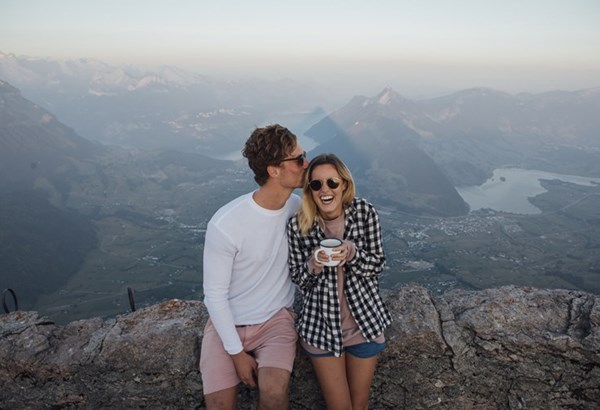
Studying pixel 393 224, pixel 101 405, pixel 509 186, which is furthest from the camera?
pixel 509 186

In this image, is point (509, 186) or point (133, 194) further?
point (509, 186)

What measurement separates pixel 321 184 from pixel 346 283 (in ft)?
3.31

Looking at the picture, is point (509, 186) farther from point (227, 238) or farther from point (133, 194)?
point (227, 238)

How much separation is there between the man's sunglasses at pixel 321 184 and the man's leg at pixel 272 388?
176 cm

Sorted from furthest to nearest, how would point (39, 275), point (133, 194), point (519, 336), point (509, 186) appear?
point (509, 186) → point (133, 194) → point (39, 275) → point (519, 336)

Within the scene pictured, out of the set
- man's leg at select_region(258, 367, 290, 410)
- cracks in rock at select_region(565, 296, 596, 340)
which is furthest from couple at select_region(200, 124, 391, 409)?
cracks in rock at select_region(565, 296, 596, 340)

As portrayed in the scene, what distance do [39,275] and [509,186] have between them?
194m

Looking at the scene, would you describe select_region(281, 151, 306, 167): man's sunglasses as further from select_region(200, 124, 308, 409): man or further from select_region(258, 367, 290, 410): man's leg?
select_region(258, 367, 290, 410): man's leg

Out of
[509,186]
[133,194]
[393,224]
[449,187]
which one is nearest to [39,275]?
[133,194]

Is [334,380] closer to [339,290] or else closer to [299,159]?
[339,290]

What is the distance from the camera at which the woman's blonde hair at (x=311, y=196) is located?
12.6 feet

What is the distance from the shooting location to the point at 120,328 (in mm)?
4695

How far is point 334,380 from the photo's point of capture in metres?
3.80

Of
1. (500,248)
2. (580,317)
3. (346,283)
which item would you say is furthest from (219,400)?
(500,248)
